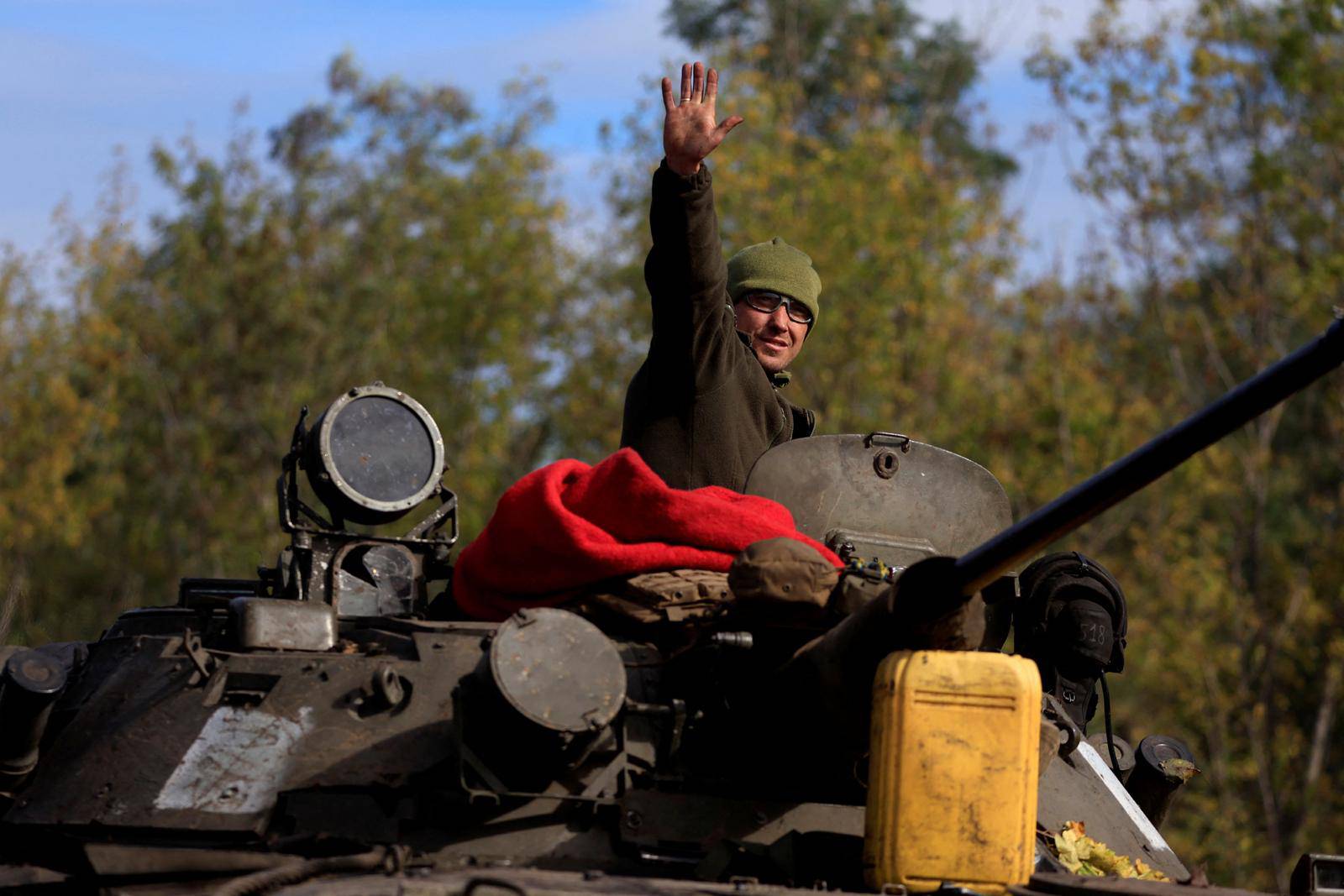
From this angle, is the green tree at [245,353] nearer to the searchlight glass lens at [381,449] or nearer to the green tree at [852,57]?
the green tree at [852,57]

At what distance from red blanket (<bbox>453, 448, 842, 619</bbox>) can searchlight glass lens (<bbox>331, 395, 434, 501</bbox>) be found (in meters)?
0.57

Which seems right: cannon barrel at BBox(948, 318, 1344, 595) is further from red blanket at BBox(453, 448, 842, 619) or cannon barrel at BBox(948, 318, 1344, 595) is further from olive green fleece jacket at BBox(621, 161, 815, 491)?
olive green fleece jacket at BBox(621, 161, 815, 491)

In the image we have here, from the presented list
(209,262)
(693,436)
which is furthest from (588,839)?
(209,262)

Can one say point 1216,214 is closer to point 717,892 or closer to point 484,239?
point 484,239

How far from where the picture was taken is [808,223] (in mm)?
28688

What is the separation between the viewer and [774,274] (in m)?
7.77

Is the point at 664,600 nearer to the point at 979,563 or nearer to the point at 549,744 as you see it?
the point at 549,744

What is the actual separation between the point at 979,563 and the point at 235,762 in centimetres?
209

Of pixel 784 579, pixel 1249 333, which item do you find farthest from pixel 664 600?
pixel 1249 333

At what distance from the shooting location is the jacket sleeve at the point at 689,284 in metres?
6.21

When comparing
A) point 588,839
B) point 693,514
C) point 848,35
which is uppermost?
point 848,35

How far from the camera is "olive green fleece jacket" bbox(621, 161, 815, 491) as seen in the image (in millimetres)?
6238

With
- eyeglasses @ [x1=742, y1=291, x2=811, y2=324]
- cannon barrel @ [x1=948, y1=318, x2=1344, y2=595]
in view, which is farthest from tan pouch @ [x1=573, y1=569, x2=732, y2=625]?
eyeglasses @ [x1=742, y1=291, x2=811, y2=324]

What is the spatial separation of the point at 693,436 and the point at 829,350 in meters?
21.6
